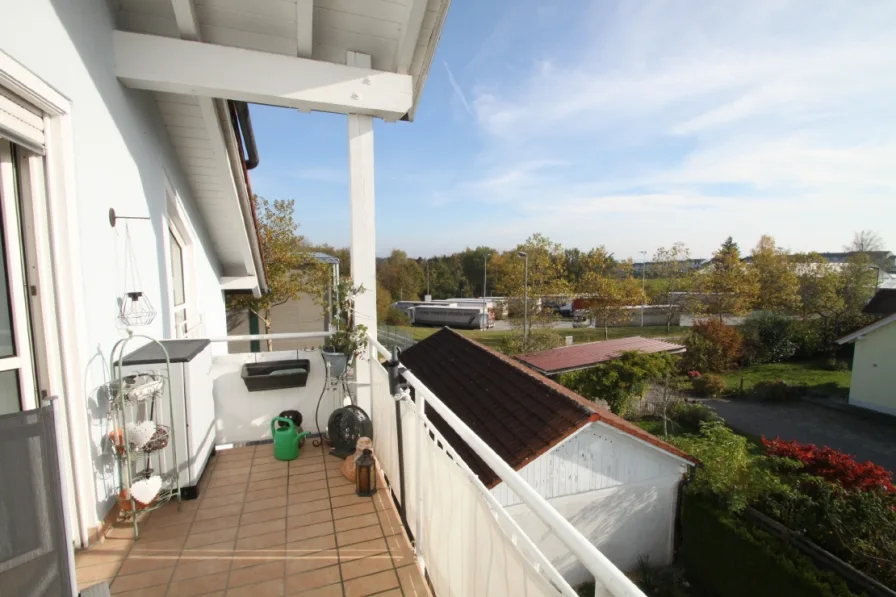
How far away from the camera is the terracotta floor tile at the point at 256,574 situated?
6.80 ft

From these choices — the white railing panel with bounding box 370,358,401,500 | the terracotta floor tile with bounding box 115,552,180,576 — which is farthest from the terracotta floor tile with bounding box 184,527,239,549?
the white railing panel with bounding box 370,358,401,500

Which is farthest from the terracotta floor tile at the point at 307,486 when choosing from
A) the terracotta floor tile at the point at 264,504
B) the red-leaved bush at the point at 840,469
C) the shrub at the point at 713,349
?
the shrub at the point at 713,349

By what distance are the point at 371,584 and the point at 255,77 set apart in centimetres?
335

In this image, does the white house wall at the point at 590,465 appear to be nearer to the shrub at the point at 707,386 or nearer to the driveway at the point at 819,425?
the driveway at the point at 819,425

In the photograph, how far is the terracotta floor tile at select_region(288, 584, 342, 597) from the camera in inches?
78.1

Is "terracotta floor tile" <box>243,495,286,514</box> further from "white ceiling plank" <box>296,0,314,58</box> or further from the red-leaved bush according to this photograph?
the red-leaved bush

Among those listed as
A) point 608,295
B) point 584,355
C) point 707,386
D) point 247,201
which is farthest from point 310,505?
point 608,295

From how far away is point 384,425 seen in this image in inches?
114

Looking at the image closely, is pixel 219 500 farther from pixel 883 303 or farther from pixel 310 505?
pixel 883 303

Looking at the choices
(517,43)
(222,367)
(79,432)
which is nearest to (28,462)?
(79,432)

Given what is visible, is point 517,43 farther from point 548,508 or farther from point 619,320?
point 619,320

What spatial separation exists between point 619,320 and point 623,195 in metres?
6.95

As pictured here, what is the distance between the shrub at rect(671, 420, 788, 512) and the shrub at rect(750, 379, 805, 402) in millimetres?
10289

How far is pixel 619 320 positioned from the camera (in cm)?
2156
